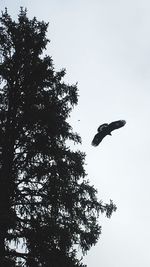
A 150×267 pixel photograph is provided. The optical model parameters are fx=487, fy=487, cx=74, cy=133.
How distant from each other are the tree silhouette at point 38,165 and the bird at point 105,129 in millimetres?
639

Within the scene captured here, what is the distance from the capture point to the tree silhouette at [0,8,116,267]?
1310cm

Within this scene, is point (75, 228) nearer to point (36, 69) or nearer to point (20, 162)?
point (20, 162)

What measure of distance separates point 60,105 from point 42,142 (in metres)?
1.64

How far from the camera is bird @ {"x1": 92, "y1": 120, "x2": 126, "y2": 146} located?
15.2 m

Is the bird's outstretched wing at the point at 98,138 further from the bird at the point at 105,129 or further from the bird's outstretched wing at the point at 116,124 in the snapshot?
the bird's outstretched wing at the point at 116,124

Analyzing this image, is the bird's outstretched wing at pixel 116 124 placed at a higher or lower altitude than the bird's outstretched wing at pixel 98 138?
higher

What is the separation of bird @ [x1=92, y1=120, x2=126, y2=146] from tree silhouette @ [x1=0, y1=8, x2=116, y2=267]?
0.64 meters

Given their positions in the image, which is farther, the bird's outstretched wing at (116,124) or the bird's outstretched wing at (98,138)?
the bird's outstretched wing at (98,138)

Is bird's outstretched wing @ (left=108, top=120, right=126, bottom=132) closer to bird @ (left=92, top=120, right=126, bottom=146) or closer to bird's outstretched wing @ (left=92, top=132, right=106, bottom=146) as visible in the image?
bird @ (left=92, top=120, right=126, bottom=146)

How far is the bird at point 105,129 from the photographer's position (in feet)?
49.9

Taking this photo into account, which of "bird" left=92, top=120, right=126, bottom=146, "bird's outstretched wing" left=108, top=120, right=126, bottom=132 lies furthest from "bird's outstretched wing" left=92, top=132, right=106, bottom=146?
"bird's outstretched wing" left=108, top=120, right=126, bottom=132

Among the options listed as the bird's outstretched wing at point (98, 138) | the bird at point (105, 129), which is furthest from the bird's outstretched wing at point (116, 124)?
the bird's outstretched wing at point (98, 138)

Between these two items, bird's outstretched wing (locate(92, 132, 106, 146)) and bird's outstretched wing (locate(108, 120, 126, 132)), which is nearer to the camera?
bird's outstretched wing (locate(108, 120, 126, 132))

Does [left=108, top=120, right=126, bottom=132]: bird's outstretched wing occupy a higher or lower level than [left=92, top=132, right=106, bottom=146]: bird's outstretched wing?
higher
